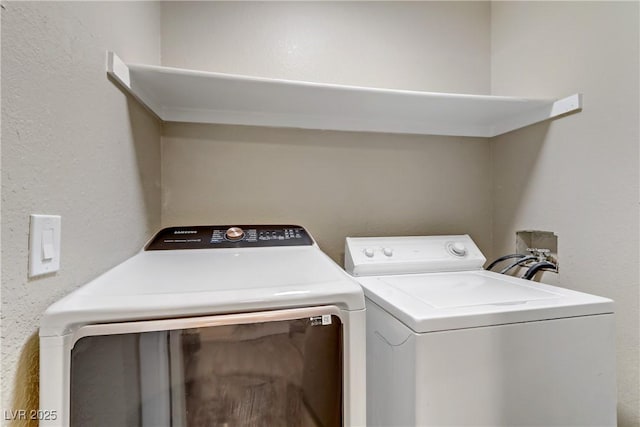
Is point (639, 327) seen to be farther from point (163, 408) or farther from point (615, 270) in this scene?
point (163, 408)

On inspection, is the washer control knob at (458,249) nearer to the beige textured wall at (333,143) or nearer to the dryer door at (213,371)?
the beige textured wall at (333,143)

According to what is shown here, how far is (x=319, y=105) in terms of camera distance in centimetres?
145

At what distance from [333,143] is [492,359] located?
1195 millimetres

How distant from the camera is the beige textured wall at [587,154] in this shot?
1076 mm

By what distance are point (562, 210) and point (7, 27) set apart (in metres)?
1.84

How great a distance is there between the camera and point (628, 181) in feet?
3.53

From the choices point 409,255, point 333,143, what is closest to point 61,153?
point 333,143

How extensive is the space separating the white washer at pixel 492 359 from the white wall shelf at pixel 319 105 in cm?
83

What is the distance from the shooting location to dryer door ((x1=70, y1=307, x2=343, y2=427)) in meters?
0.66

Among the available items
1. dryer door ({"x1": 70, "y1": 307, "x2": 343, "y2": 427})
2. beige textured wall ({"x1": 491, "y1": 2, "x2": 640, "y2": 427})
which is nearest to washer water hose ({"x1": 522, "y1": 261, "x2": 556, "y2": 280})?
beige textured wall ({"x1": 491, "y1": 2, "x2": 640, "y2": 427})

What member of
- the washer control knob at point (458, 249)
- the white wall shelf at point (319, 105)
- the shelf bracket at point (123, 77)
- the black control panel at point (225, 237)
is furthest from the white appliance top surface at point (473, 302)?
the shelf bracket at point (123, 77)

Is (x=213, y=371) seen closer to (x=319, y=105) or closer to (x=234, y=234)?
(x=234, y=234)

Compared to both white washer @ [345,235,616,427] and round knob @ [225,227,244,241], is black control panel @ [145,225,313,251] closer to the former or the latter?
round knob @ [225,227,244,241]

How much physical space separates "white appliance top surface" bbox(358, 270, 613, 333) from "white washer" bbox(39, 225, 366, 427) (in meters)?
0.23
